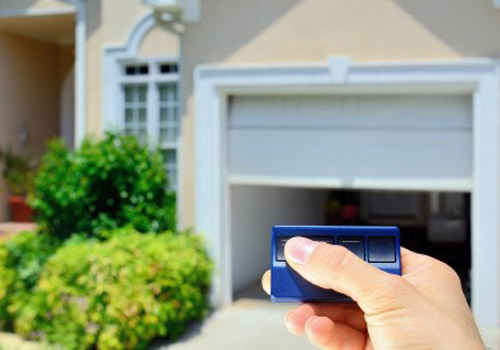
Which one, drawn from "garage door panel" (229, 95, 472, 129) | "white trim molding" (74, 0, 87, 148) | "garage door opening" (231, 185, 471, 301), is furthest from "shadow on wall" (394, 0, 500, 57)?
"white trim molding" (74, 0, 87, 148)

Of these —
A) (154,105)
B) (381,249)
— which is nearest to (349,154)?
(154,105)

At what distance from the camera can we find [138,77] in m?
10.6

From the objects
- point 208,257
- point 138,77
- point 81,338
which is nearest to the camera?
point 81,338

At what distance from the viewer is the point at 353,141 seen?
8.23 m

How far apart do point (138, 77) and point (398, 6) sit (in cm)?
463

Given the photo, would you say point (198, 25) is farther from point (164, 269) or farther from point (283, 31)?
point (164, 269)

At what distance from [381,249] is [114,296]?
5.70 m

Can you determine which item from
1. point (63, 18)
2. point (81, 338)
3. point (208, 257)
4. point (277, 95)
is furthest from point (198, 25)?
point (63, 18)

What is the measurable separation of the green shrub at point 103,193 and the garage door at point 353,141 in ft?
3.93

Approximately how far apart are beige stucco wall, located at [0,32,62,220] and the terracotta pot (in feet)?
0.52

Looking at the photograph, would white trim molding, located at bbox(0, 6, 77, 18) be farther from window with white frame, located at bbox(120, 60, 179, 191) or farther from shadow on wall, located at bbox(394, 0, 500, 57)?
shadow on wall, located at bbox(394, 0, 500, 57)

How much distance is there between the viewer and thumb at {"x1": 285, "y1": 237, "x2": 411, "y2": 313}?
Answer: 1376mm

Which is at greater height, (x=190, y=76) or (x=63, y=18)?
(x=63, y=18)

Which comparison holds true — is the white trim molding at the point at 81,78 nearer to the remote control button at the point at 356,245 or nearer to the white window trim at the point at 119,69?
the white window trim at the point at 119,69
